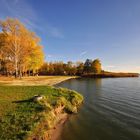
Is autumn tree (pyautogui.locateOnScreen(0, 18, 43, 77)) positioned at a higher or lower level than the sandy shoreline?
higher

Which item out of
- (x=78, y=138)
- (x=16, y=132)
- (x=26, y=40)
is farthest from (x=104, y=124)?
(x=26, y=40)

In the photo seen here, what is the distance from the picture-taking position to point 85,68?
137250 mm

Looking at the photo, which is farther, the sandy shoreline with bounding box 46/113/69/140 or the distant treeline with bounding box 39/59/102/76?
the distant treeline with bounding box 39/59/102/76

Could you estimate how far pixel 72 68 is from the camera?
441 feet

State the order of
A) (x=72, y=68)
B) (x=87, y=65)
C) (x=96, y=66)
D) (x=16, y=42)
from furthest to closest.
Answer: (x=87, y=65)
(x=72, y=68)
(x=96, y=66)
(x=16, y=42)

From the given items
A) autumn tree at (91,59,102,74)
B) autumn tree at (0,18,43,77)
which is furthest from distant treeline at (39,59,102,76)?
autumn tree at (0,18,43,77)

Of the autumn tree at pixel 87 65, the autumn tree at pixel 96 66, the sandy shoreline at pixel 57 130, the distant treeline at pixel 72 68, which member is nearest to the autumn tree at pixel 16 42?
the sandy shoreline at pixel 57 130

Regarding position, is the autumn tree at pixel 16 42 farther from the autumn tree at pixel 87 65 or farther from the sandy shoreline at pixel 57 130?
the autumn tree at pixel 87 65

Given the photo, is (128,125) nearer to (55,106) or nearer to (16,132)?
(55,106)

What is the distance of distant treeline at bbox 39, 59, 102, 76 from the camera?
420 feet

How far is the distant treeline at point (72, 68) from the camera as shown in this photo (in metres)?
128

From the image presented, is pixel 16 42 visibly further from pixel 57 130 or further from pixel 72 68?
pixel 72 68

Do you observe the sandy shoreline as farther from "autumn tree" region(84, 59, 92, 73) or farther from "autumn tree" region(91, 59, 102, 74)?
"autumn tree" region(84, 59, 92, 73)

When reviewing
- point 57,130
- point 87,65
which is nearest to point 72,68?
point 87,65
